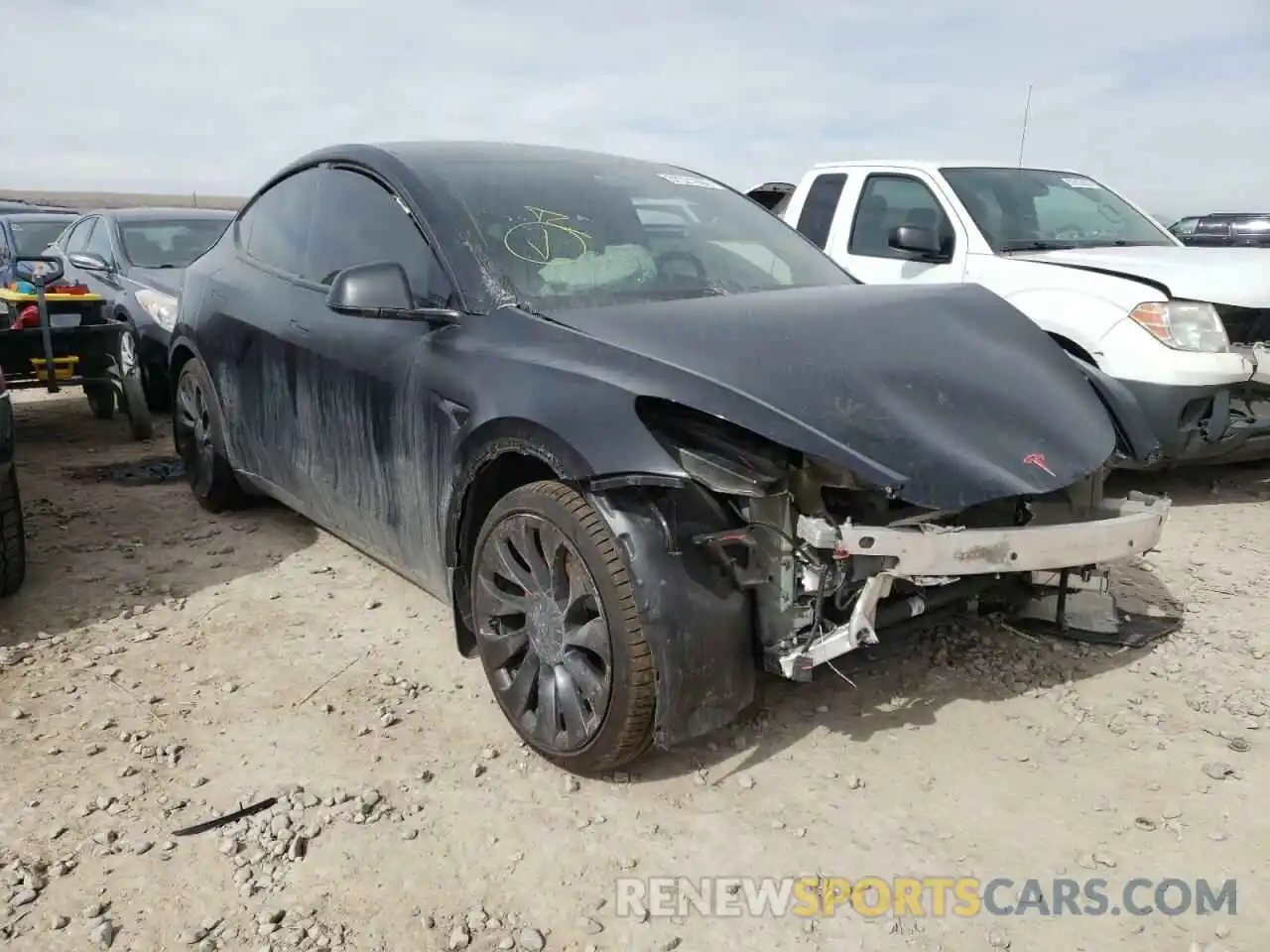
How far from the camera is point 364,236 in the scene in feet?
11.7

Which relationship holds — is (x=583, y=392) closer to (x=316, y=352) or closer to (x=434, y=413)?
(x=434, y=413)

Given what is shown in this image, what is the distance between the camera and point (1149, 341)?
15.8 feet

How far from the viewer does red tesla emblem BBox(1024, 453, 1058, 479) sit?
2617 millimetres

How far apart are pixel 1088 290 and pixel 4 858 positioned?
16.6ft

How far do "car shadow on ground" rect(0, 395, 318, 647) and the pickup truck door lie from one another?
3.79 meters

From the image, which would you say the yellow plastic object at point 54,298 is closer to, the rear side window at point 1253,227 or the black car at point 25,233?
the black car at point 25,233

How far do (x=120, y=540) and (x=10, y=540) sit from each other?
0.76 m

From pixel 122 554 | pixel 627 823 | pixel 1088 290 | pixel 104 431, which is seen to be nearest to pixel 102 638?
pixel 122 554

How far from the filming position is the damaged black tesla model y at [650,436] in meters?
2.47

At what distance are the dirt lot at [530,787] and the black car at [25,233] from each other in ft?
20.7

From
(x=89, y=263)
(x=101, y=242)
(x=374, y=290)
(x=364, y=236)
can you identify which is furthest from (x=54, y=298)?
(x=374, y=290)

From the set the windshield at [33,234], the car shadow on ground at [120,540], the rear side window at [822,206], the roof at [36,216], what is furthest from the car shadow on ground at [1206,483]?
the roof at [36,216]

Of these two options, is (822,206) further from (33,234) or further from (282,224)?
(33,234)

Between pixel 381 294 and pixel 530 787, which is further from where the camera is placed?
pixel 381 294
